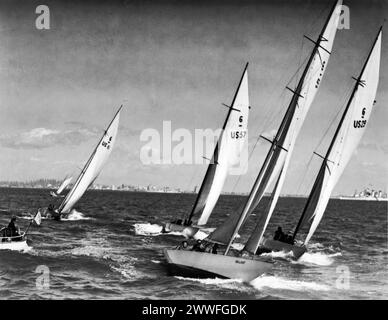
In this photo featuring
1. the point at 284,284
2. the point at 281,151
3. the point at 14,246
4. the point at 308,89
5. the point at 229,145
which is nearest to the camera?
the point at 284,284

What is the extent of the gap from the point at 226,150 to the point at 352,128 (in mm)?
9581

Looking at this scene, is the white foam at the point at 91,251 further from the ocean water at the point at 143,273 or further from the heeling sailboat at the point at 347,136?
the heeling sailboat at the point at 347,136

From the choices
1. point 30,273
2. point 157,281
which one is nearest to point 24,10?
point 30,273

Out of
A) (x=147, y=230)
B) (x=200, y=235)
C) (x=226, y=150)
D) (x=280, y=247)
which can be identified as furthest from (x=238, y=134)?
(x=147, y=230)

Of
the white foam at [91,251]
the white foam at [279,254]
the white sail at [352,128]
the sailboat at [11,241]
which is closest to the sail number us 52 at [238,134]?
the white sail at [352,128]

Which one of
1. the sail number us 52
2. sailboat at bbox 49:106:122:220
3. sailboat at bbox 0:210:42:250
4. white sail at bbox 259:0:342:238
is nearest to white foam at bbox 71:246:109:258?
sailboat at bbox 0:210:42:250

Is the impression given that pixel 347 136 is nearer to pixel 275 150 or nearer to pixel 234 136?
pixel 275 150

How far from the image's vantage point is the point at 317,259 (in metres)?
28.1

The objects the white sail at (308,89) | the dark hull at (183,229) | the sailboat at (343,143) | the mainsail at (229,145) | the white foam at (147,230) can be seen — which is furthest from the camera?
the white foam at (147,230)

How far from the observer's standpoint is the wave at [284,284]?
2023 cm

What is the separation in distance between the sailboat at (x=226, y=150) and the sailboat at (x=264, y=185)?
10481 millimetres

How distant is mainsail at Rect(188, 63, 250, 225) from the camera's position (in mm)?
33469

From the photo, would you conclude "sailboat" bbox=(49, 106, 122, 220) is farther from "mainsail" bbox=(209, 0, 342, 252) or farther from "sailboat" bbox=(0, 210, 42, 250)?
"mainsail" bbox=(209, 0, 342, 252)

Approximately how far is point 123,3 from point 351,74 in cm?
1261
